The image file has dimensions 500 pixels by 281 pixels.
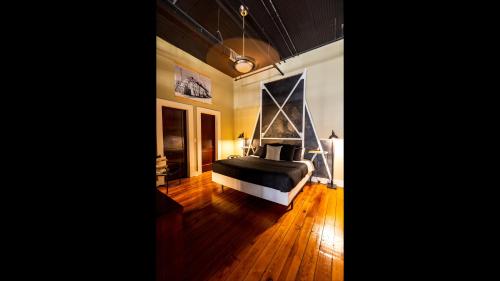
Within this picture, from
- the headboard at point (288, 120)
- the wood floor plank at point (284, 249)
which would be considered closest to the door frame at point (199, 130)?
the headboard at point (288, 120)

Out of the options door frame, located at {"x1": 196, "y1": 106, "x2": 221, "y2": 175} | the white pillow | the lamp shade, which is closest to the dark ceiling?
the lamp shade

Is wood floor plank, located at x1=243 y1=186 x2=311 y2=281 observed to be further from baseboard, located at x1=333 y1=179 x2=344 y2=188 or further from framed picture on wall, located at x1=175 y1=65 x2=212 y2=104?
framed picture on wall, located at x1=175 y1=65 x2=212 y2=104

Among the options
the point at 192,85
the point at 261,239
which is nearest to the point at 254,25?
the point at 192,85

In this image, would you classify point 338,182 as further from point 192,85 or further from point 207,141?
point 192,85

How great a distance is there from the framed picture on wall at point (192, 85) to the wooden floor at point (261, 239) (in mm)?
2681

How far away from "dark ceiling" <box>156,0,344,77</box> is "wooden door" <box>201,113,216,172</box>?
71.0 inches

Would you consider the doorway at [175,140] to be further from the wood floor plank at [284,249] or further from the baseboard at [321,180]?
the baseboard at [321,180]

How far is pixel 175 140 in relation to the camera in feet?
12.8

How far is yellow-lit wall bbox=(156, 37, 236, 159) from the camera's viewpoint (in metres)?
3.47

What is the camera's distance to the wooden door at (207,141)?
4.56 meters
